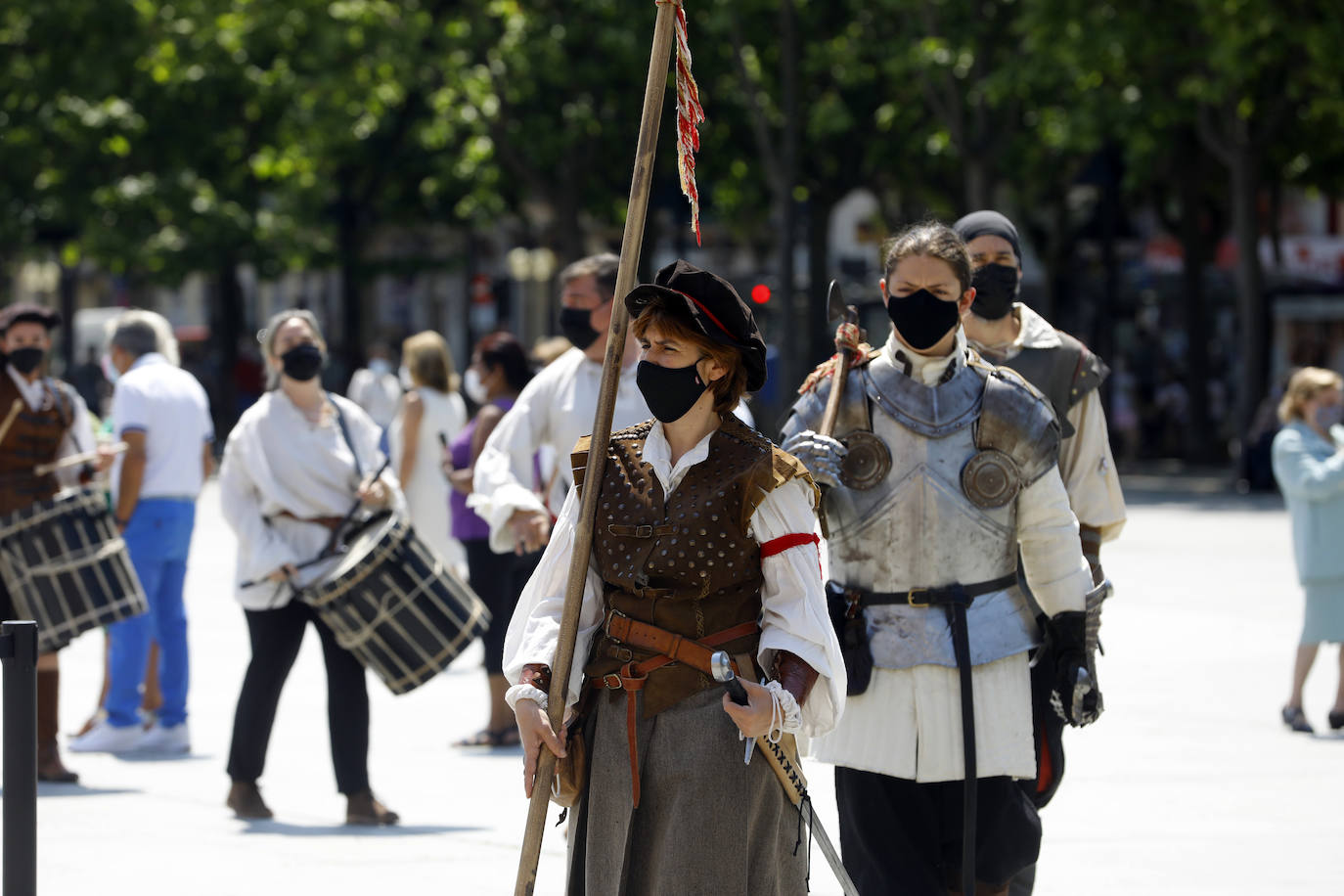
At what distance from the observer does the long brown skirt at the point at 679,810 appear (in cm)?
394

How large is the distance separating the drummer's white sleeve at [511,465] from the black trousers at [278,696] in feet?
2.69

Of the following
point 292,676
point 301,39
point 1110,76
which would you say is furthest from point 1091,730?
point 301,39

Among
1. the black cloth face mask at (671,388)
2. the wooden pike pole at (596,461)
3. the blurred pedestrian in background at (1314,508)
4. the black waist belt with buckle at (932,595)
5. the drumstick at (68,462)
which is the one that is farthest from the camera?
the blurred pedestrian in background at (1314,508)

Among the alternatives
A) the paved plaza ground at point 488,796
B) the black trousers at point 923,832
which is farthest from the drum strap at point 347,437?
the black trousers at point 923,832

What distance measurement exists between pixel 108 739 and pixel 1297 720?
5362 millimetres

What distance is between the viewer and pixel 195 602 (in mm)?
14453

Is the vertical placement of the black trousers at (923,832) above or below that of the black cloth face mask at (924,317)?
below

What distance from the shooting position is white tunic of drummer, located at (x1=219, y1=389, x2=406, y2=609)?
24.8 feet

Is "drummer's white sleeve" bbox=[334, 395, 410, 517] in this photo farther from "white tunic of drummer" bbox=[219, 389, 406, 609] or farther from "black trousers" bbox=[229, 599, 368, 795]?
"black trousers" bbox=[229, 599, 368, 795]

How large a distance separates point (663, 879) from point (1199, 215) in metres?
26.6

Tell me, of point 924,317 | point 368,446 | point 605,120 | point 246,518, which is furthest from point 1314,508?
point 605,120

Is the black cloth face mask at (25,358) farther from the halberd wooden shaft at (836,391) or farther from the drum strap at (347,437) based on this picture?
the halberd wooden shaft at (836,391)

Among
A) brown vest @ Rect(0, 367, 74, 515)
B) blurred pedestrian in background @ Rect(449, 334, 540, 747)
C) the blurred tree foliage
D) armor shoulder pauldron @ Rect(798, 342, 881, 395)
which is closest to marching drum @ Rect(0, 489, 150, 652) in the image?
brown vest @ Rect(0, 367, 74, 515)

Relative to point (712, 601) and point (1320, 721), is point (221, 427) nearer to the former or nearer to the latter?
point (1320, 721)
